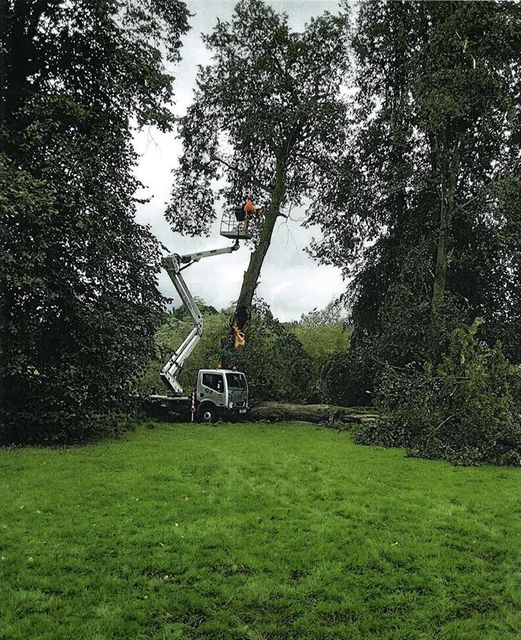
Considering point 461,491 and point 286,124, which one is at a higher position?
point 286,124

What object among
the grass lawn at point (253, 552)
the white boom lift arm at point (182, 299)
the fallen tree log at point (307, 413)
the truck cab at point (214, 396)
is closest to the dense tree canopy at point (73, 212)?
the grass lawn at point (253, 552)

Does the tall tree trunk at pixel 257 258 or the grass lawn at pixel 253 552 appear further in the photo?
the tall tree trunk at pixel 257 258

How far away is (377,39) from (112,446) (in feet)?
58.0

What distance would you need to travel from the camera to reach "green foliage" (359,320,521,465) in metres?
11.6

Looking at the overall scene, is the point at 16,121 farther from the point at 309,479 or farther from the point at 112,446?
the point at 309,479

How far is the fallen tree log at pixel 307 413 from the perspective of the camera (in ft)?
57.8

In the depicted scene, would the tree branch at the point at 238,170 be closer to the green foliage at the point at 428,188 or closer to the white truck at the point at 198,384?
the green foliage at the point at 428,188

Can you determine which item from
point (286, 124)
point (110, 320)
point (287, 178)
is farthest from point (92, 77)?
point (287, 178)

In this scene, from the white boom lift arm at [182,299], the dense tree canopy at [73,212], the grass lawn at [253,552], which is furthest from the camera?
the white boom lift arm at [182,299]

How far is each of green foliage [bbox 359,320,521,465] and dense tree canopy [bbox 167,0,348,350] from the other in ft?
27.5

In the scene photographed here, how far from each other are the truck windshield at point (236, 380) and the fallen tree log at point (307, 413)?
1.06 m

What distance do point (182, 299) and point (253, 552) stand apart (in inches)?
527

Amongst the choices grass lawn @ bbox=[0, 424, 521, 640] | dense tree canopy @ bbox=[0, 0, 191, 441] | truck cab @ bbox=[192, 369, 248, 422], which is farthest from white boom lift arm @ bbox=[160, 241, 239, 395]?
grass lawn @ bbox=[0, 424, 521, 640]

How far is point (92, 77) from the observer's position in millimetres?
13188
